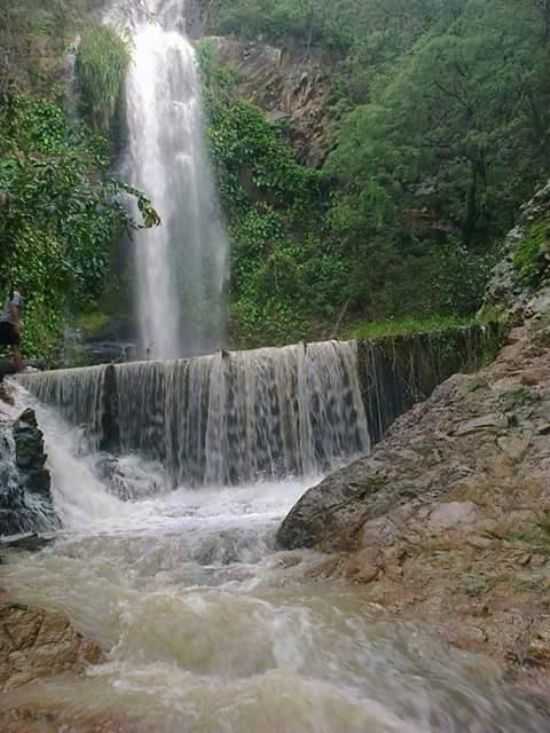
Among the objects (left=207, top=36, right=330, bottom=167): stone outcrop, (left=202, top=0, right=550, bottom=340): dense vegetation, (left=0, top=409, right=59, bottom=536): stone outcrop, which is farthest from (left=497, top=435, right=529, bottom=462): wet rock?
(left=207, top=36, right=330, bottom=167): stone outcrop

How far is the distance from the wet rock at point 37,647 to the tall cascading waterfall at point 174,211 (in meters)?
12.3

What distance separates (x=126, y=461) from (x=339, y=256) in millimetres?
8904

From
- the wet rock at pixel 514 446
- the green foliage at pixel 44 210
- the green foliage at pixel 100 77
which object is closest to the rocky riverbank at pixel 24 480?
the green foliage at pixel 44 210

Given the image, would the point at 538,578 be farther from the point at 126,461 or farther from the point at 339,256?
the point at 339,256

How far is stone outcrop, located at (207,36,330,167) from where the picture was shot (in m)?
19.6

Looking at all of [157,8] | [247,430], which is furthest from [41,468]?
[157,8]

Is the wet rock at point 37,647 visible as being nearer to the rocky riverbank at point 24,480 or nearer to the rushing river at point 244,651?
the rushing river at point 244,651

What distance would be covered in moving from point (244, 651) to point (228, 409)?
6762 millimetres

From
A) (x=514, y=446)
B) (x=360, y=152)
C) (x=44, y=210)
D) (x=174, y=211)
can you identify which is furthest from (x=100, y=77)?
(x=514, y=446)

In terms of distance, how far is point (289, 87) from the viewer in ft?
67.2

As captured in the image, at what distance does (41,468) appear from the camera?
27.2ft

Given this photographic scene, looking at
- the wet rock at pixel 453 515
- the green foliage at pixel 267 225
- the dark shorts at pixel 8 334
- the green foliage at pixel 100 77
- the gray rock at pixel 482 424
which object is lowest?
the wet rock at pixel 453 515

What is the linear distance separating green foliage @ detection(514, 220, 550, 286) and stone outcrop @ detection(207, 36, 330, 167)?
10.2 m

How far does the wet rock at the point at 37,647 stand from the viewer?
339 cm
